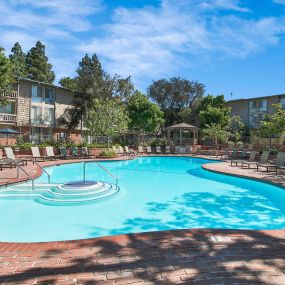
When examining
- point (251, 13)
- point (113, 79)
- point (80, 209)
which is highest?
point (113, 79)

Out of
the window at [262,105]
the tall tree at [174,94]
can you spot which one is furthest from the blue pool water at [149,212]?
the tall tree at [174,94]

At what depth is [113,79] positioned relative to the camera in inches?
1436

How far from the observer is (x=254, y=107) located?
4203 centimetres

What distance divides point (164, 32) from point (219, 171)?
24.8ft

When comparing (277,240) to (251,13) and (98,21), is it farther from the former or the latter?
(98,21)

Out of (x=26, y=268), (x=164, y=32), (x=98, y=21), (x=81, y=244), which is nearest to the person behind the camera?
(x=26, y=268)

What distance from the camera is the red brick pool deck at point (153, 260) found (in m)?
3.27

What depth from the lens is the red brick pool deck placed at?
10.7ft

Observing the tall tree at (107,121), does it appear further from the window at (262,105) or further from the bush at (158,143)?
the window at (262,105)

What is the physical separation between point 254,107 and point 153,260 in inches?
1662

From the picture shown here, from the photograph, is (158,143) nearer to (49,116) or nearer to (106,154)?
(106,154)

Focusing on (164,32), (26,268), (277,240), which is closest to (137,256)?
(26,268)

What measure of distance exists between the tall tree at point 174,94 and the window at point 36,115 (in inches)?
790

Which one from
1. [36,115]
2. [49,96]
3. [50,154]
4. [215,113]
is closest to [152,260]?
[50,154]
